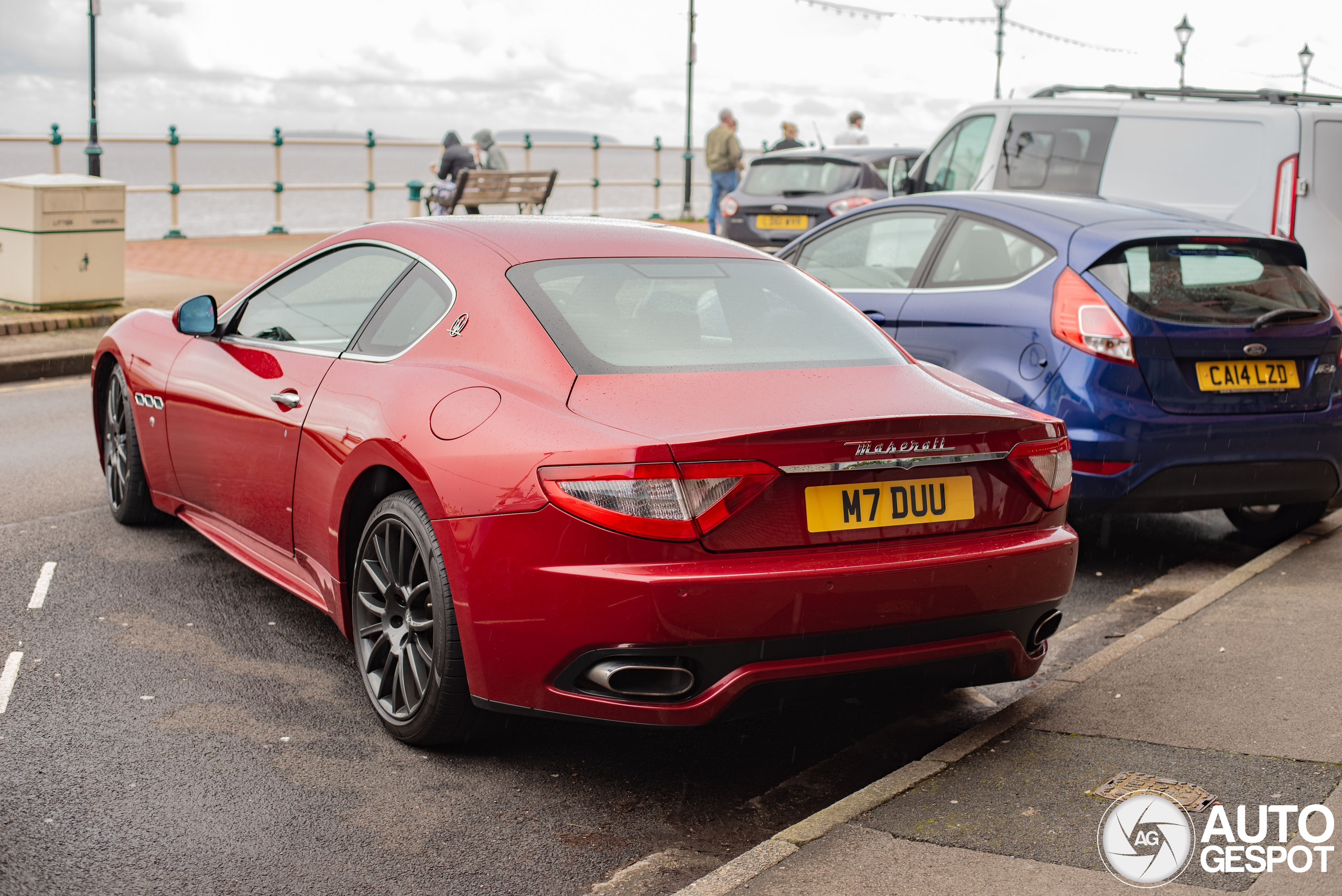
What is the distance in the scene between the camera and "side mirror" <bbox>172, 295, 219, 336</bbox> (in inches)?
202

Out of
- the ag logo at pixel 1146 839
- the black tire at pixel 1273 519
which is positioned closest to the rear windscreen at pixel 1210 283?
the black tire at pixel 1273 519

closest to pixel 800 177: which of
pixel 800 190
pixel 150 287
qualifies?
pixel 800 190

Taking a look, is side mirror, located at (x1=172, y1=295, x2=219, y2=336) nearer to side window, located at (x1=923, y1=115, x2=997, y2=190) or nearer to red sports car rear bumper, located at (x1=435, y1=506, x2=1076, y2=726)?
red sports car rear bumper, located at (x1=435, y1=506, x2=1076, y2=726)

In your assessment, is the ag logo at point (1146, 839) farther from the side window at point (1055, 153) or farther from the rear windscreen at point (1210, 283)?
the side window at point (1055, 153)

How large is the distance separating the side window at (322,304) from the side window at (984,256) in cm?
272

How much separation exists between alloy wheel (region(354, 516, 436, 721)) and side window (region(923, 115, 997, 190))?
25.8ft

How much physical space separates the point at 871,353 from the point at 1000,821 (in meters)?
1.38

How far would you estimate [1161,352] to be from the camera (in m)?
5.50

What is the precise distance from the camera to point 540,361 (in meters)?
3.65

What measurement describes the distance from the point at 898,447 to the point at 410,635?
1431 millimetres

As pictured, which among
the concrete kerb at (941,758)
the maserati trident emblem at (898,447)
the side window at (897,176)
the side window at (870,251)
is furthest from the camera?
the side window at (897,176)

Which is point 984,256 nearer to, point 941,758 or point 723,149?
point 941,758

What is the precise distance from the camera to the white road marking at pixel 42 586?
5.05 m

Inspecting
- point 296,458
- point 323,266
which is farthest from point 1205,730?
point 323,266
